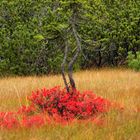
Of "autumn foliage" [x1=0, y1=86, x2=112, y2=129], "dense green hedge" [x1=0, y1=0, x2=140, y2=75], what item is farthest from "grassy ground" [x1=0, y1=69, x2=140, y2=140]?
"dense green hedge" [x1=0, y1=0, x2=140, y2=75]

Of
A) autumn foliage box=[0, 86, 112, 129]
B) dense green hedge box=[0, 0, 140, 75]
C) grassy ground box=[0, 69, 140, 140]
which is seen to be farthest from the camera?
dense green hedge box=[0, 0, 140, 75]

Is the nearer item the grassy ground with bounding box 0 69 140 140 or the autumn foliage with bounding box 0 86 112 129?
the grassy ground with bounding box 0 69 140 140

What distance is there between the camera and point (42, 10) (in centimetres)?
1795

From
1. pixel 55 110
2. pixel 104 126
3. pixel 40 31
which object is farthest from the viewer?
pixel 40 31

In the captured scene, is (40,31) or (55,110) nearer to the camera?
(55,110)

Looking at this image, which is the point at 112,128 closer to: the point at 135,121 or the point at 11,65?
the point at 135,121

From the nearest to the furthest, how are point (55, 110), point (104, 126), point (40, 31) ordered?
point (104, 126) < point (55, 110) < point (40, 31)

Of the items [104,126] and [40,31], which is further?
[40,31]

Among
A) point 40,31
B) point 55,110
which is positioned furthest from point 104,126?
point 40,31

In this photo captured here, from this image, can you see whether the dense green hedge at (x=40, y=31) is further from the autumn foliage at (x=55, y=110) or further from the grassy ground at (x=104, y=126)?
the autumn foliage at (x=55, y=110)

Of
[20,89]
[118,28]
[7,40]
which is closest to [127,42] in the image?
[118,28]

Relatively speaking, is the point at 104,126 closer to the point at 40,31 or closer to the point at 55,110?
the point at 55,110

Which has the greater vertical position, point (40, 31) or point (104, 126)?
point (104, 126)

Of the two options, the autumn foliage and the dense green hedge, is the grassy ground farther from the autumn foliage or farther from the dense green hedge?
the dense green hedge
